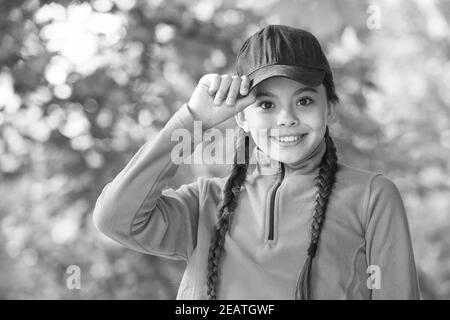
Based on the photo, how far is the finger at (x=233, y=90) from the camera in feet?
3.19

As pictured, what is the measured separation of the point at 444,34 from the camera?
2768mm

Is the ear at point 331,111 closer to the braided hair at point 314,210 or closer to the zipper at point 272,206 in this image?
the braided hair at point 314,210

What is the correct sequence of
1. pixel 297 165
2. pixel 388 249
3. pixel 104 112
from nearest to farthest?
pixel 388 249 → pixel 297 165 → pixel 104 112

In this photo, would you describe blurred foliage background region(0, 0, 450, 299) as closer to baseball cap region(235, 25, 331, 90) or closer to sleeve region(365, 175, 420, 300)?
baseball cap region(235, 25, 331, 90)

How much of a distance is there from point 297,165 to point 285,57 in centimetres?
17

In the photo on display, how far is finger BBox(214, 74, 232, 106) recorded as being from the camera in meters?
0.97

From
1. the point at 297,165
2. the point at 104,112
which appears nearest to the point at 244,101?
the point at 297,165

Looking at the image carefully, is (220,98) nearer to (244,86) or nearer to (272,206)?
(244,86)

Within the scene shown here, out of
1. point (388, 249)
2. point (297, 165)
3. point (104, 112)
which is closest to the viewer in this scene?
point (388, 249)

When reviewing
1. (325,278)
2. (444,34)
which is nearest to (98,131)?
(325,278)

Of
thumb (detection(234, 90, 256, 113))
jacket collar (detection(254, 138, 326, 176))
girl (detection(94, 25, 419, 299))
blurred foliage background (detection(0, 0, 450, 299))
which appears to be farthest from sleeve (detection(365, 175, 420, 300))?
blurred foliage background (detection(0, 0, 450, 299))

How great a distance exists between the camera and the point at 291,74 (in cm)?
96

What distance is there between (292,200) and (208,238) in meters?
0.14

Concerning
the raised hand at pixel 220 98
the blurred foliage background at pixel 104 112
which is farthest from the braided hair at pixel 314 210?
the blurred foliage background at pixel 104 112
